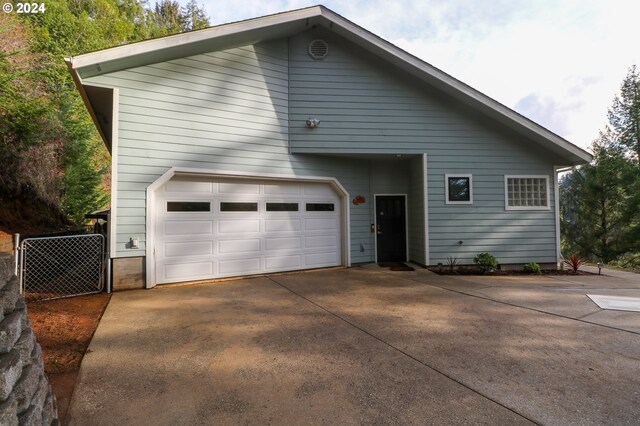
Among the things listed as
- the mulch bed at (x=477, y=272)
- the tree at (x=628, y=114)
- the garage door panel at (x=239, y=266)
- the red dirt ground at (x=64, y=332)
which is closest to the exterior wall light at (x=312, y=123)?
the garage door panel at (x=239, y=266)

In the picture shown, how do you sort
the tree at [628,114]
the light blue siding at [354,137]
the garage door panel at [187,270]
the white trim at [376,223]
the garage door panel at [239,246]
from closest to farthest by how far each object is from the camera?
the garage door panel at [187,270] → the light blue siding at [354,137] → the garage door panel at [239,246] → the white trim at [376,223] → the tree at [628,114]

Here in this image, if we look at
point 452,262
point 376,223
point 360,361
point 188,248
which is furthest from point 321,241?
point 360,361

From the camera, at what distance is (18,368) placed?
1.46m

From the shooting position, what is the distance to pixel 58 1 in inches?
617

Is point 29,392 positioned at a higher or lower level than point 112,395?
higher

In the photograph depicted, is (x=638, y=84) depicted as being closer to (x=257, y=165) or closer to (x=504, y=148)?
(x=504, y=148)

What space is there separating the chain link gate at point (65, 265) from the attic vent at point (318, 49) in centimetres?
630


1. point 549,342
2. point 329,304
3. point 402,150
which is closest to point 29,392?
point 329,304

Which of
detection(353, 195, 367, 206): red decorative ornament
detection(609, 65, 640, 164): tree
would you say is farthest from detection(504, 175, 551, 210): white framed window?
detection(609, 65, 640, 164): tree

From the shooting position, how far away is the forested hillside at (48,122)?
678 cm

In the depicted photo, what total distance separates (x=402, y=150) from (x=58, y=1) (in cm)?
2022

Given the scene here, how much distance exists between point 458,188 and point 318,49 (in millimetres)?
5126

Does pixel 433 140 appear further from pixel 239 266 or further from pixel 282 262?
pixel 239 266

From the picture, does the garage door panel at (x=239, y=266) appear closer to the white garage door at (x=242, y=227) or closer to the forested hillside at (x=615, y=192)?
the white garage door at (x=242, y=227)
